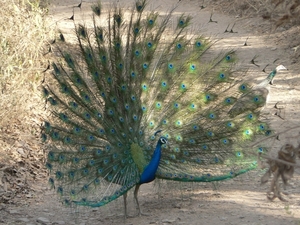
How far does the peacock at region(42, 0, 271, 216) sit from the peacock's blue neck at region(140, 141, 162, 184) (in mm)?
91

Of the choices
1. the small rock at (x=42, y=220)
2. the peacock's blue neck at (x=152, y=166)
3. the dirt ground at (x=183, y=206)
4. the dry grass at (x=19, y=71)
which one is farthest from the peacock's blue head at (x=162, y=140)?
the dry grass at (x=19, y=71)

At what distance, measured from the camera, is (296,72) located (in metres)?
11.3

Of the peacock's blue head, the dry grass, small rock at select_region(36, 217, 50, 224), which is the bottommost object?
small rock at select_region(36, 217, 50, 224)

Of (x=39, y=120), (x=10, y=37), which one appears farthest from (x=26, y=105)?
(x=10, y=37)

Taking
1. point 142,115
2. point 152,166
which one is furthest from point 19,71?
point 152,166

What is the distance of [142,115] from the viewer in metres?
6.73

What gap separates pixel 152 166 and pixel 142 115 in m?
0.66

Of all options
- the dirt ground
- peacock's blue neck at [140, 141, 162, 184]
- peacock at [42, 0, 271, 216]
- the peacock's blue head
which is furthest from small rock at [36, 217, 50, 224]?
the peacock's blue head

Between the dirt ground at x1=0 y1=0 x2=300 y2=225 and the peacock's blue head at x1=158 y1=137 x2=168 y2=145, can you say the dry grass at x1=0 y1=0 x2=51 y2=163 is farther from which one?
the peacock's blue head at x1=158 y1=137 x2=168 y2=145

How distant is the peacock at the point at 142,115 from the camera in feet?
21.5

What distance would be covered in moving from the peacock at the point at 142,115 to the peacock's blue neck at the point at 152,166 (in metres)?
0.09

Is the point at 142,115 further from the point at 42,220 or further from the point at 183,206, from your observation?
the point at 42,220

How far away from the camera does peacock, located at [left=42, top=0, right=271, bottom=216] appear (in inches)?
259

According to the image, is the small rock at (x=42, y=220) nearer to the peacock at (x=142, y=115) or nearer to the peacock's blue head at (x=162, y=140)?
the peacock at (x=142, y=115)
